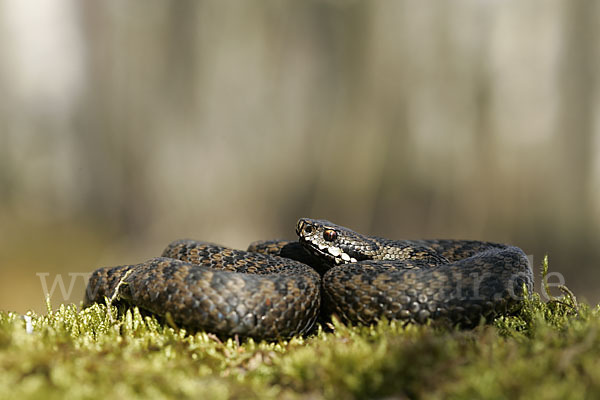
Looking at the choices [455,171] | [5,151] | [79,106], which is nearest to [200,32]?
[79,106]

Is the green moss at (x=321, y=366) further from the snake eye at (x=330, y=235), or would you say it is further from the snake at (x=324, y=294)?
the snake eye at (x=330, y=235)

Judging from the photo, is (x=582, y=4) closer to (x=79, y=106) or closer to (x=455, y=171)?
(x=455, y=171)

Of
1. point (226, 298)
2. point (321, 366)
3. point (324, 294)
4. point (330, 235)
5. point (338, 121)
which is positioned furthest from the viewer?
point (338, 121)

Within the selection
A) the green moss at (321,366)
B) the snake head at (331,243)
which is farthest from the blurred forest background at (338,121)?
the green moss at (321,366)

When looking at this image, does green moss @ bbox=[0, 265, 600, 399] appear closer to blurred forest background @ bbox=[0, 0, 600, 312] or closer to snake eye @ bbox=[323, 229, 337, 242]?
snake eye @ bbox=[323, 229, 337, 242]

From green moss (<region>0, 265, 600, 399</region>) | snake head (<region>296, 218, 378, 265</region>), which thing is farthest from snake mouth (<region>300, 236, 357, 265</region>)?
green moss (<region>0, 265, 600, 399</region>)

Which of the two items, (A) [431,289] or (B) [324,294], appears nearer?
(A) [431,289]

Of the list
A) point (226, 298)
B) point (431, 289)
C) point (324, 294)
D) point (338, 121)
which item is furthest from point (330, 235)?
point (338, 121)

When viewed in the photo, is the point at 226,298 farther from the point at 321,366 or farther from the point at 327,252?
the point at 327,252
